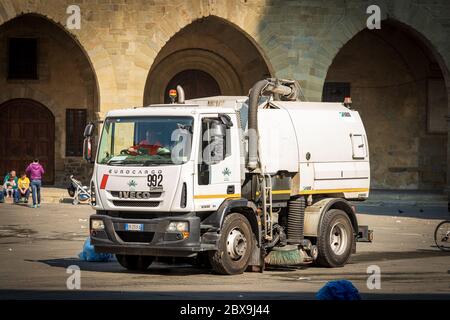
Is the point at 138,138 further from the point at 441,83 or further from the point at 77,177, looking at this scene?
the point at 441,83

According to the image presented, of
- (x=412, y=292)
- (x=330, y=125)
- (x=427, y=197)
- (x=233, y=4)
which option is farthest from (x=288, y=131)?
(x=427, y=197)

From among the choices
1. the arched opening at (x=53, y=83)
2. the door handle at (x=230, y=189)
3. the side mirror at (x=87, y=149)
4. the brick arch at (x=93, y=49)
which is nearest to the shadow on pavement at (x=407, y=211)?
the brick arch at (x=93, y=49)

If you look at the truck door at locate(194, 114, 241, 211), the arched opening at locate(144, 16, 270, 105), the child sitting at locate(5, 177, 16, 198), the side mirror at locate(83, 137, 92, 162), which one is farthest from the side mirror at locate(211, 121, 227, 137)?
the arched opening at locate(144, 16, 270, 105)

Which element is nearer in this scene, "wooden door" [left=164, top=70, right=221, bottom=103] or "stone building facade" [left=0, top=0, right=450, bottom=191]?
"stone building facade" [left=0, top=0, right=450, bottom=191]

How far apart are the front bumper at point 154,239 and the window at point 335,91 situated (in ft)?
76.3

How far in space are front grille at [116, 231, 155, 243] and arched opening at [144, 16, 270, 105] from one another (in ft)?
69.4

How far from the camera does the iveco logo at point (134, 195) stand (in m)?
14.6

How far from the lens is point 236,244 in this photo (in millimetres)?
14859

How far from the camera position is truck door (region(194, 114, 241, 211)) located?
14617 mm

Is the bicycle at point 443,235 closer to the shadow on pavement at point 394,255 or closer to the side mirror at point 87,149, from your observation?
the shadow on pavement at point 394,255

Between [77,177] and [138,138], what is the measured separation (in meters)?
20.3

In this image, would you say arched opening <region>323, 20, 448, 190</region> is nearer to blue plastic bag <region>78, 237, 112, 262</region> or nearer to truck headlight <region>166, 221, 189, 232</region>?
blue plastic bag <region>78, 237, 112, 262</region>

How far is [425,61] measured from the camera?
37.5m

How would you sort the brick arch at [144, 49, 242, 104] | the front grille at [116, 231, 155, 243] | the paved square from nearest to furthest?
the paved square → the front grille at [116, 231, 155, 243] → the brick arch at [144, 49, 242, 104]
